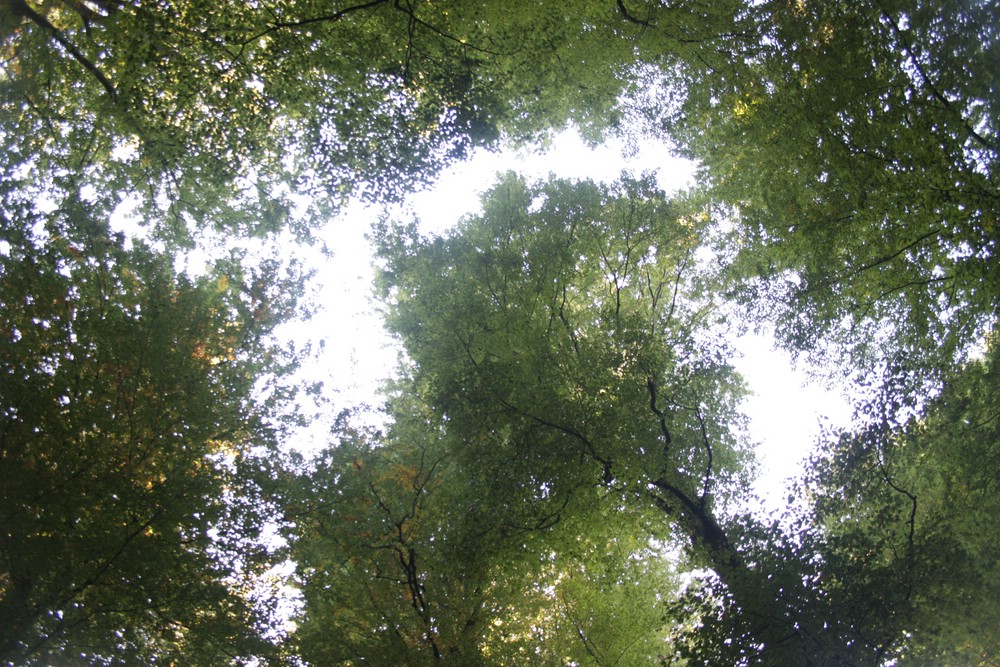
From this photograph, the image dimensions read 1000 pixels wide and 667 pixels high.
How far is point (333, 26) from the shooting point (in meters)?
7.45

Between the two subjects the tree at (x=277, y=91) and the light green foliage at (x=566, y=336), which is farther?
the light green foliage at (x=566, y=336)

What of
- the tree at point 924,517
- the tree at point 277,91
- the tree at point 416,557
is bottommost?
the tree at point 924,517

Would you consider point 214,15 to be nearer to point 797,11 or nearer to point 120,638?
point 797,11

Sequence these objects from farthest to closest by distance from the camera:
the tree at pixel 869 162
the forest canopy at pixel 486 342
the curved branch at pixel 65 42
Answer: the curved branch at pixel 65 42, the forest canopy at pixel 486 342, the tree at pixel 869 162

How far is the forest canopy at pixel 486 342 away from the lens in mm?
7262

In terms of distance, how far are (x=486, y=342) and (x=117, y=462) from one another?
21.3ft

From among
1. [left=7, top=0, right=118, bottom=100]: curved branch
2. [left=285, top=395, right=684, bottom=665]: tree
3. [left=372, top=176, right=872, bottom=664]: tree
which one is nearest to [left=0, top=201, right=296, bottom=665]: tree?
[left=285, top=395, right=684, bottom=665]: tree

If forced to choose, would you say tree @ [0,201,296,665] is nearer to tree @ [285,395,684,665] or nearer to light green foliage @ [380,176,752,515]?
tree @ [285,395,684,665]

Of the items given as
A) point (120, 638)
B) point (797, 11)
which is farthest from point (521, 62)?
point (120, 638)

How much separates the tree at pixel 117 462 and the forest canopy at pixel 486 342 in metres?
0.05

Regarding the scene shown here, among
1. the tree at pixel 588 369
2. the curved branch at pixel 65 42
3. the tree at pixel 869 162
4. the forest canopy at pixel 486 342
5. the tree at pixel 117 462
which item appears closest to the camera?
the tree at pixel 869 162

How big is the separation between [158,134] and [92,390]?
407 cm

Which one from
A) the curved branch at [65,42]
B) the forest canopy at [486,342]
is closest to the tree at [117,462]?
the forest canopy at [486,342]

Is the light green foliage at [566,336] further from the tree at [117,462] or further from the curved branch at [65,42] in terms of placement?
the curved branch at [65,42]
